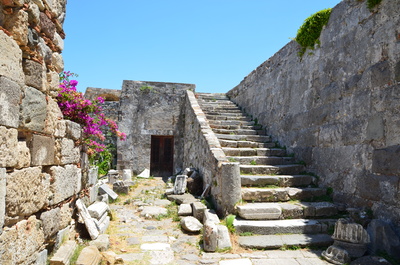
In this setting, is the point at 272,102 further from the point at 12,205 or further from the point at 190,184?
the point at 12,205

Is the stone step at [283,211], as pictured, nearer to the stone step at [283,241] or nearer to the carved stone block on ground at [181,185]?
the stone step at [283,241]

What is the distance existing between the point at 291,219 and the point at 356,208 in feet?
3.20

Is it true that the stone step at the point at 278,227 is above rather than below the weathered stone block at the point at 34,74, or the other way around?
below

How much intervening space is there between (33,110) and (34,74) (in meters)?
0.36

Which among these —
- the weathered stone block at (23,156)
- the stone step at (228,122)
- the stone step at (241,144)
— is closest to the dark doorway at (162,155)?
the stone step at (228,122)

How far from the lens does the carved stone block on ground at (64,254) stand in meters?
3.01

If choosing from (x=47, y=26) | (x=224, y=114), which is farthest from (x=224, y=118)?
(x=47, y=26)

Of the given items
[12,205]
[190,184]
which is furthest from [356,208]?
[12,205]

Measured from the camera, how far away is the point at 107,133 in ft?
39.2

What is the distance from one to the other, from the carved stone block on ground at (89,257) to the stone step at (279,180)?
2813mm

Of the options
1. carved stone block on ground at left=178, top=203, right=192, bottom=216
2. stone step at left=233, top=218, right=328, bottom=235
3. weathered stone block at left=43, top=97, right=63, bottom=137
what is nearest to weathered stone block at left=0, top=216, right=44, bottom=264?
weathered stone block at left=43, top=97, right=63, bottom=137

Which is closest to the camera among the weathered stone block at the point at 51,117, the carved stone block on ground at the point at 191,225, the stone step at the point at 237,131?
the weathered stone block at the point at 51,117

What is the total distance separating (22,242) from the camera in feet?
8.35

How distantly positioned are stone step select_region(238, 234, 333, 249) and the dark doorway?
859 cm
